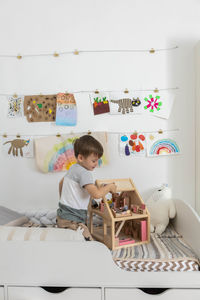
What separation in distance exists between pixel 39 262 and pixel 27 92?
3.90 ft

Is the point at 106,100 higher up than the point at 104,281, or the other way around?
the point at 106,100

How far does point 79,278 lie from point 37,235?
27cm

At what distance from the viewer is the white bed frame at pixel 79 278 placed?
1266 millimetres

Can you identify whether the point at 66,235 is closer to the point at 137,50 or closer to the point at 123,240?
the point at 123,240

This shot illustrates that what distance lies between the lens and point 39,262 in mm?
1277

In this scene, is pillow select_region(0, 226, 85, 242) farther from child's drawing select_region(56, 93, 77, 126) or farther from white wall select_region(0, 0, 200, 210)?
child's drawing select_region(56, 93, 77, 126)

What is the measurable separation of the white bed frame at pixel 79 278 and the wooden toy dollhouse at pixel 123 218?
239 millimetres

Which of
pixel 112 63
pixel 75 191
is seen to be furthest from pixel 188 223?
pixel 112 63

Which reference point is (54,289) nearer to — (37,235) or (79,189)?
(37,235)

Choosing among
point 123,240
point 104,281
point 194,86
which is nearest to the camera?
point 104,281

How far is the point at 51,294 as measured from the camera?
4.18 ft

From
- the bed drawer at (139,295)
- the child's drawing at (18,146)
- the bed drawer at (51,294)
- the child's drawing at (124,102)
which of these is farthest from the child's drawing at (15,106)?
the bed drawer at (139,295)

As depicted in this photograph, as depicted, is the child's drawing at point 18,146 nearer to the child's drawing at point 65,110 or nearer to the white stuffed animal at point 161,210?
the child's drawing at point 65,110

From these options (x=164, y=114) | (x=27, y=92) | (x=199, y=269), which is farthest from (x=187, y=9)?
(x=199, y=269)
